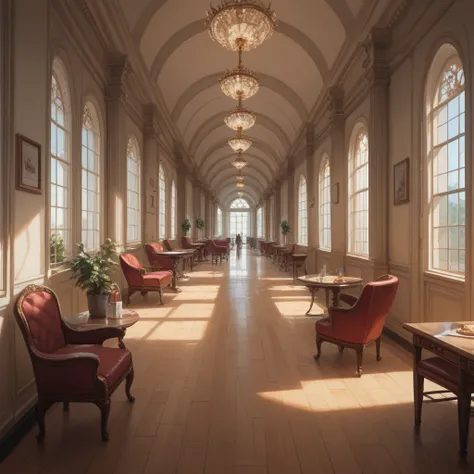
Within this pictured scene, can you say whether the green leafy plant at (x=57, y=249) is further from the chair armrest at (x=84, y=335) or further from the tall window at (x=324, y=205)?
the tall window at (x=324, y=205)

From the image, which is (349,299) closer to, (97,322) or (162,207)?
(97,322)

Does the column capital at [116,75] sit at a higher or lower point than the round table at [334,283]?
higher

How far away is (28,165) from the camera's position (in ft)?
10.7

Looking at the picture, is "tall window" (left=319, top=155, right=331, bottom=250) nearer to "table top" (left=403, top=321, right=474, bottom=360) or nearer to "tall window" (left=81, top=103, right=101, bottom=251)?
"tall window" (left=81, top=103, right=101, bottom=251)

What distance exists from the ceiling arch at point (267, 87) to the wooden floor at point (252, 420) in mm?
8310

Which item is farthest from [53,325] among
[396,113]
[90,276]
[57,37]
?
[396,113]

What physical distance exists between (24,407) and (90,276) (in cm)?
114

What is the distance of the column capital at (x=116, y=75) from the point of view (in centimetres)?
705

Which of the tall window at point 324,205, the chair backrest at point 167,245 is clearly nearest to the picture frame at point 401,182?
the tall window at point 324,205

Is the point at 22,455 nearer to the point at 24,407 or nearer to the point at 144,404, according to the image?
the point at 24,407

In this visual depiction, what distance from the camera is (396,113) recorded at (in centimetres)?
580

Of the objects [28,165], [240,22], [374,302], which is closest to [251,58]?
[240,22]

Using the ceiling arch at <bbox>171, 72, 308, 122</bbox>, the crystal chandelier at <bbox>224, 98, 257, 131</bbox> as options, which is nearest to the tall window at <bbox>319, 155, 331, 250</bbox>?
the ceiling arch at <bbox>171, 72, 308, 122</bbox>

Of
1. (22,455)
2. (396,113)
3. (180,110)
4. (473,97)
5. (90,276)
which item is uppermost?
(180,110)
